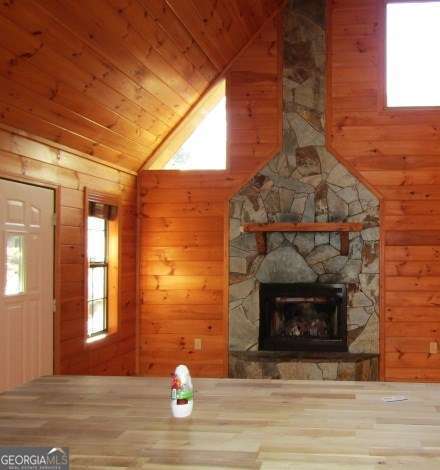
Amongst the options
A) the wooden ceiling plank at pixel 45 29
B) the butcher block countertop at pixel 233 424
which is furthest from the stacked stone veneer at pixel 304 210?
the butcher block countertop at pixel 233 424

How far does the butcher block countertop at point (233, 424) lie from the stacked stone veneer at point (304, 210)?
2.96 m

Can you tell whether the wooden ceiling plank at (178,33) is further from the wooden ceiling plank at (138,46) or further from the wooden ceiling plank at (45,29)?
the wooden ceiling plank at (45,29)

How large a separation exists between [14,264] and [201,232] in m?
2.46

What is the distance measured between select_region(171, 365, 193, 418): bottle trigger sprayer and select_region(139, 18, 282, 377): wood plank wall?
375 centimetres

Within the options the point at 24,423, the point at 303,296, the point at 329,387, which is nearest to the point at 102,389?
the point at 24,423

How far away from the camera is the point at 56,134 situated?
4.78m

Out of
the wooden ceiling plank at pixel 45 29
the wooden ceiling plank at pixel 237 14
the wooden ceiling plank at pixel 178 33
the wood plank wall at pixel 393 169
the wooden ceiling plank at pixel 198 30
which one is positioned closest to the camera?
the wooden ceiling plank at pixel 45 29

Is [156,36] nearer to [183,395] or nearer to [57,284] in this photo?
[57,284]

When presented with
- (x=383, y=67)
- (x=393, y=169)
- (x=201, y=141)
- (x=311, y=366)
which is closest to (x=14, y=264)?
(x=201, y=141)

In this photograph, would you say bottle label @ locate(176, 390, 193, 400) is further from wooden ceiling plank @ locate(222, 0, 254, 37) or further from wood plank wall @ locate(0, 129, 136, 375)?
wooden ceiling plank @ locate(222, 0, 254, 37)

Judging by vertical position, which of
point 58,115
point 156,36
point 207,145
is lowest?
point 58,115

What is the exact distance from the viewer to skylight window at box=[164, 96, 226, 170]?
21.5 feet

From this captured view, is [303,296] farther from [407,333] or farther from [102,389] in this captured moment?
[102,389]

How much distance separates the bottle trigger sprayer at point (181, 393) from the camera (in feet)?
8.69
